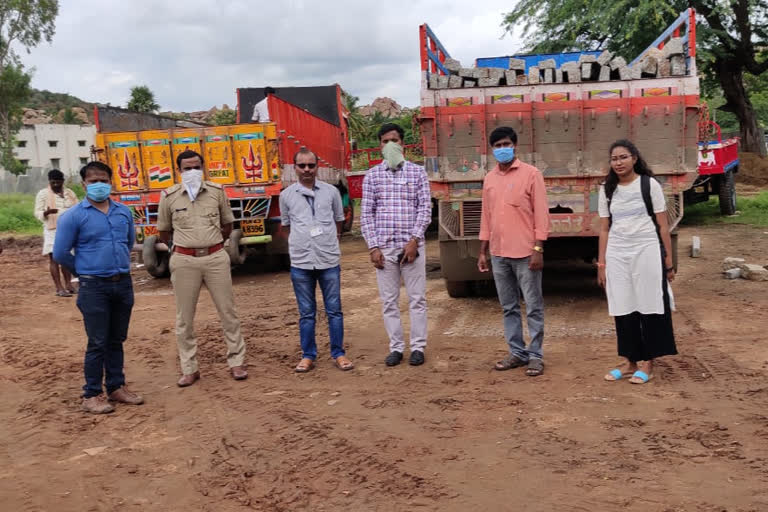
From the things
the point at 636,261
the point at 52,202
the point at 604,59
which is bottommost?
the point at 636,261

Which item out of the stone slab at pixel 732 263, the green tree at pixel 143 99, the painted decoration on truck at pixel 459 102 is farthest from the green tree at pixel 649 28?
the green tree at pixel 143 99

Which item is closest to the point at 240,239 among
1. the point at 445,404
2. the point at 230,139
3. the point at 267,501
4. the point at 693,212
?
the point at 230,139

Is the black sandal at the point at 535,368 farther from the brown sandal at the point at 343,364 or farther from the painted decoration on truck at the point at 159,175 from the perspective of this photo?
the painted decoration on truck at the point at 159,175

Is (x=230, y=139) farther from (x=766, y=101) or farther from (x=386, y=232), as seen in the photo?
(x=766, y=101)

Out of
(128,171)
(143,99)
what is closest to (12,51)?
(143,99)

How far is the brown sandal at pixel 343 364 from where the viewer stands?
18.1ft

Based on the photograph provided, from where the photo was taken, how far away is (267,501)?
11.1ft

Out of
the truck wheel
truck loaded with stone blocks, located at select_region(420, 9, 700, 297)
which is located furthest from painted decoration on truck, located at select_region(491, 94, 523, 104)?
the truck wheel

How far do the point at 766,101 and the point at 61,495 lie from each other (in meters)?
46.7

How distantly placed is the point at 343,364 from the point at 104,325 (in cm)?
176

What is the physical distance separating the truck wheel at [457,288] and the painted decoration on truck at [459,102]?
202 cm

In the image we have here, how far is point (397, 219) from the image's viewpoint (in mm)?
5438

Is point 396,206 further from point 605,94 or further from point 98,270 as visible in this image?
point 605,94

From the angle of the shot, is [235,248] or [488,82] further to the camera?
[235,248]
